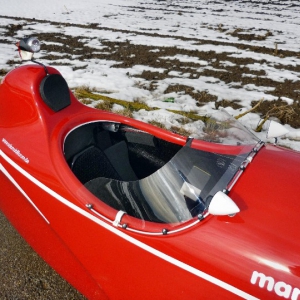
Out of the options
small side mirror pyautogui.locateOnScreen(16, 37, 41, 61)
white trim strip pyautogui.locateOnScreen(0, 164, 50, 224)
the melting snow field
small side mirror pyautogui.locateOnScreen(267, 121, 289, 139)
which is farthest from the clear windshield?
the melting snow field

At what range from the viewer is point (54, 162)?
6.61ft

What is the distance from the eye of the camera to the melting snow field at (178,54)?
520 cm

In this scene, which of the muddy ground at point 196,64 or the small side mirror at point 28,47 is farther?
the muddy ground at point 196,64

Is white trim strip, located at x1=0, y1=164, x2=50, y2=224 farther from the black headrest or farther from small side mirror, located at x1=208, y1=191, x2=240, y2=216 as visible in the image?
small side mirror, located at x1=208, y1=191, x2=240, y2=216

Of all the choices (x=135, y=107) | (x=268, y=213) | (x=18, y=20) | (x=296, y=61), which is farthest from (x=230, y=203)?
(x=18, y=20)

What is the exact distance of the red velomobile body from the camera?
1.49 meters

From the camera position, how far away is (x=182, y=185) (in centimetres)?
185

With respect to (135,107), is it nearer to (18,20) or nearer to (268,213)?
(268,213)

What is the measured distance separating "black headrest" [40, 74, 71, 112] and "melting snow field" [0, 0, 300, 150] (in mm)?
1943

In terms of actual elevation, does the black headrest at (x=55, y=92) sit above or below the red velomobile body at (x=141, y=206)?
above

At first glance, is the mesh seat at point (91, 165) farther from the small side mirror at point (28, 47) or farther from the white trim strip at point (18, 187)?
the small side mirror at point (28, 47)

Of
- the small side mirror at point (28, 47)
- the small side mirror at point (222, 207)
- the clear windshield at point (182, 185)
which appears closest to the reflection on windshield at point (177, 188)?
→ the clear windshield at point (182, 185)

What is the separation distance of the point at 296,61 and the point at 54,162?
6.71 metres

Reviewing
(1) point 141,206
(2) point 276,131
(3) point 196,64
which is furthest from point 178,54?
(1) point 141,206
